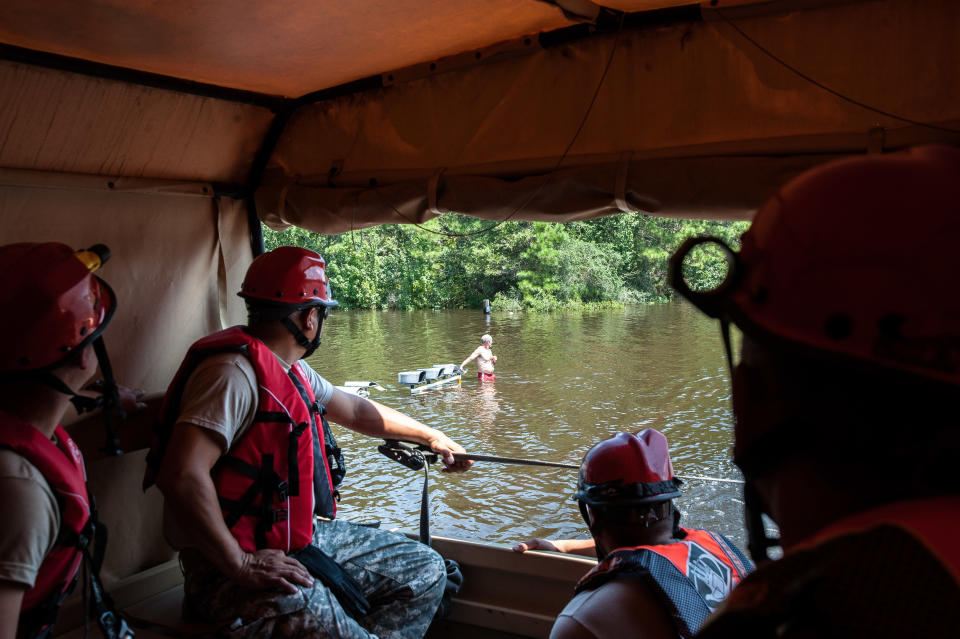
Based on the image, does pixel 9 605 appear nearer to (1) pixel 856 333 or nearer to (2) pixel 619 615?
(2) pixel 619 615

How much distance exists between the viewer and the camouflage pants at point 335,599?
7.78 ft

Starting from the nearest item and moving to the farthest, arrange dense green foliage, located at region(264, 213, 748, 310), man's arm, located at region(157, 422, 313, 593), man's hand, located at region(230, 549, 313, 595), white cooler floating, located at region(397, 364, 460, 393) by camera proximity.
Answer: man's arm, located at region(157, 422, 313, 593), man's hand, located at region(230, 549, 313, 595), white cooler floating, located at region(397, 364, 460, 393), dense green foliage, located at region(264, 213, 748, 310)

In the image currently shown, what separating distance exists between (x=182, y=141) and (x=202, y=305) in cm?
82

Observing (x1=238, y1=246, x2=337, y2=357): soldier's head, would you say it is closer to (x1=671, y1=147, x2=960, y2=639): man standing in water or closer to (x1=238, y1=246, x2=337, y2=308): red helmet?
(x1=238, y1=246, x2=337, y2=308): red helmet

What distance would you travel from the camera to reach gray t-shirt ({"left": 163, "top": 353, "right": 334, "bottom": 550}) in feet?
7.73

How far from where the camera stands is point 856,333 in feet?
1.88

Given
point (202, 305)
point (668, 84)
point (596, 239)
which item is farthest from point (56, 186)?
point (596, 239)

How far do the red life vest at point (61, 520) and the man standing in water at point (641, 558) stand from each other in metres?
1.15

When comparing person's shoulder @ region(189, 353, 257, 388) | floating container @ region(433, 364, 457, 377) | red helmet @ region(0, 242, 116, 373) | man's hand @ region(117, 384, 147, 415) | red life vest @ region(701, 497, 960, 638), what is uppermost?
red helmet @ region(0, 242, 116, 373)

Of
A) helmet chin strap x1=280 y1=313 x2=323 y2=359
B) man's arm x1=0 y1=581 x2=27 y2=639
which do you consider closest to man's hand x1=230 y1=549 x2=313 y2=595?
helmet chin strap x1=280 y1=313 x2=323 y2=359

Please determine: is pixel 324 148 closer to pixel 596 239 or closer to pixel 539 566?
pixel 539 566

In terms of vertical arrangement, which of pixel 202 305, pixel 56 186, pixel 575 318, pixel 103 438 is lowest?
pixel 575 318

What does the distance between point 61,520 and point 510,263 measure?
33.2 metres

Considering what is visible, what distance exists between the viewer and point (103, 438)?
10.4 feet
